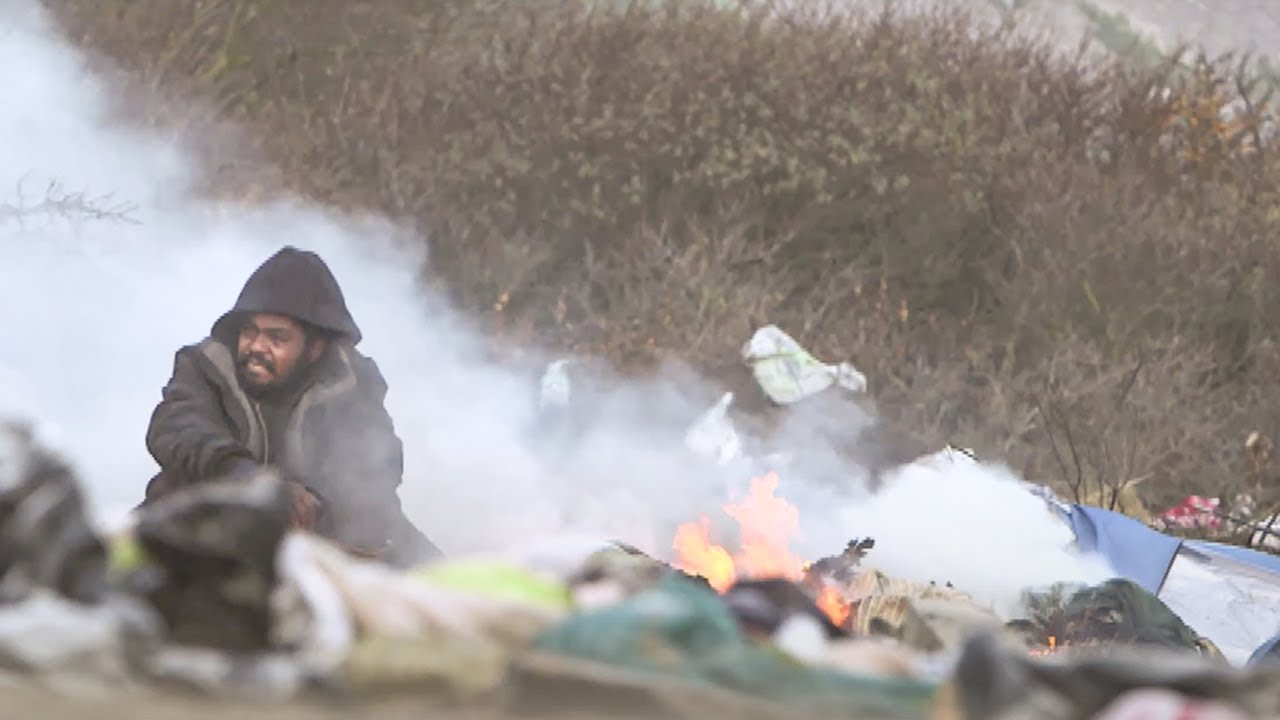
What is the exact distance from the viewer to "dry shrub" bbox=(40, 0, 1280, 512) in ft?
46.0

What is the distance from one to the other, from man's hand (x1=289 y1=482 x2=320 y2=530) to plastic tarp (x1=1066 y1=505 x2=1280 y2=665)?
3224 mm

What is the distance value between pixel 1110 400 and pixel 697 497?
15.9ft

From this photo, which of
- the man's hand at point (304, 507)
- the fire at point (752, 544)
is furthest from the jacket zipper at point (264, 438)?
the fire at point (752, 544)

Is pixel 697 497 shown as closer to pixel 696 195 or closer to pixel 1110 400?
pixel 1110 400

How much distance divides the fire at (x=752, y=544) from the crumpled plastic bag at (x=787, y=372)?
71.1 inches

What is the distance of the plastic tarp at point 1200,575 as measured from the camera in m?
8.45

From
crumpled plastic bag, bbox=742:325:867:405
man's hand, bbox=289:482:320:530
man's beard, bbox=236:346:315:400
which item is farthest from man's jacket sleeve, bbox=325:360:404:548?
crumpled plastic bag, bbox=742:325:867:405

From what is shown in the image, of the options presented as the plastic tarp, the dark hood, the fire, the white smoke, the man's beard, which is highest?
the white smoke

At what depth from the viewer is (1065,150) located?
17.7m

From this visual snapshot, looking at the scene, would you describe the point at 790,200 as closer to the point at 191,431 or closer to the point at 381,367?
the point at 381,367

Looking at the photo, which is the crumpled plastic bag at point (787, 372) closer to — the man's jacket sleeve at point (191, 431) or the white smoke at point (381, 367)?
the white smoke at point (381, 367)

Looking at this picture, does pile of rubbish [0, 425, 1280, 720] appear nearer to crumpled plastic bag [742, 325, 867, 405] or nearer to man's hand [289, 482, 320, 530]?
man's hand [289, 482, 320, 530]

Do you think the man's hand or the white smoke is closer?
the man's hand

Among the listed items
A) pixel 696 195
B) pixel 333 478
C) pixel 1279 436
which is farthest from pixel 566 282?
pixel 333 478
